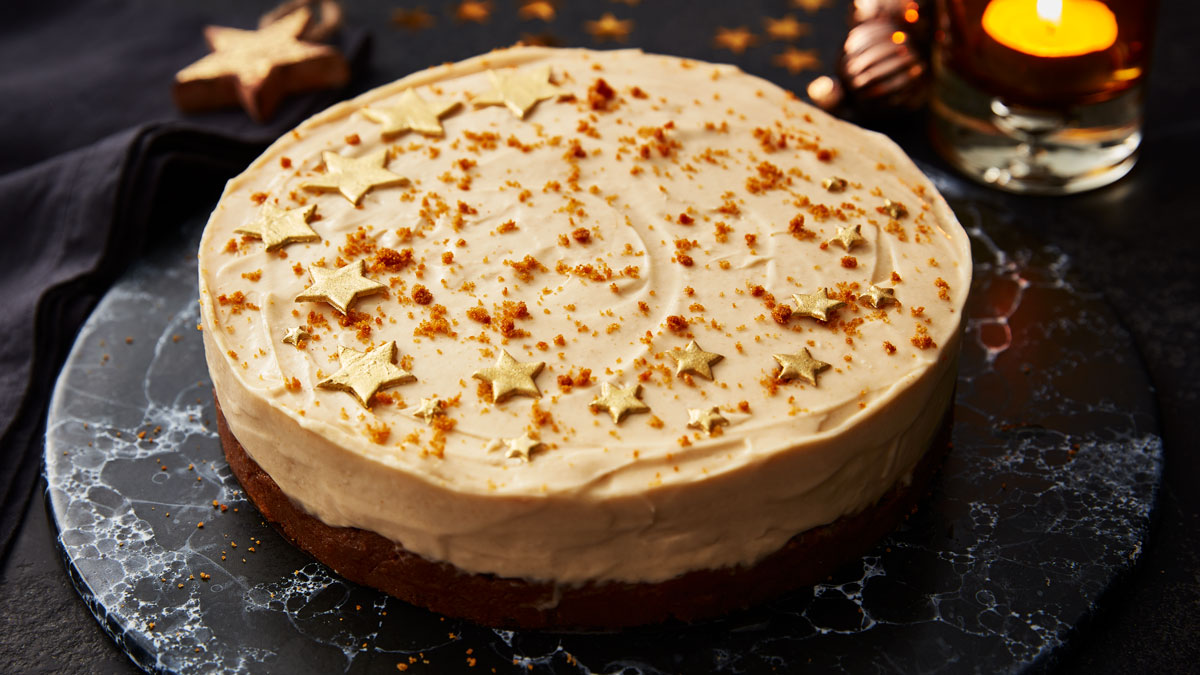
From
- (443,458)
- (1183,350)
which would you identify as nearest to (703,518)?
(443,458)

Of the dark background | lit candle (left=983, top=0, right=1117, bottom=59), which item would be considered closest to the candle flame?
lit candle (left=983, top=0, right=1117, bottom=59)

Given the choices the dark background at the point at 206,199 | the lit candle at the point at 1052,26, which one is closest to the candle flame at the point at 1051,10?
the lit candle at the point at 1052,26

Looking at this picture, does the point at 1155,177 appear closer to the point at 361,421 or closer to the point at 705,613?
the point at 705,613

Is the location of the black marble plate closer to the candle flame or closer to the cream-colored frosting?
the cream-colored frosting

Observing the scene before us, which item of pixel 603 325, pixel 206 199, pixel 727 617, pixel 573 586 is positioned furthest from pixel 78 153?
pixel 727 617

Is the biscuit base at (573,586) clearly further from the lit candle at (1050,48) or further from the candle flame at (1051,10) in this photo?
the candle flame at (1051,10)

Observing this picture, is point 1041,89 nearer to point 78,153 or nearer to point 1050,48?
point 1050,48
